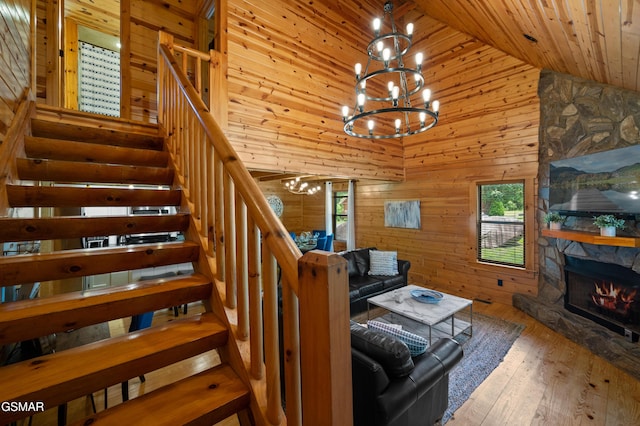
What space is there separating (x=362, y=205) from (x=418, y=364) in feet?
17.2

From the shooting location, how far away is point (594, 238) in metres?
3.02

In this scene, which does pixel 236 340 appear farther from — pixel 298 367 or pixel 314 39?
pixel 314 39

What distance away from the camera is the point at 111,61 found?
497 centimetres

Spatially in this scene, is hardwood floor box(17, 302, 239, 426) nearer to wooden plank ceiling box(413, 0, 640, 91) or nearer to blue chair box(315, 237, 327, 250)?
blue chair box(315, 237, 327, 250)

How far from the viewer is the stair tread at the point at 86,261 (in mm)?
1241

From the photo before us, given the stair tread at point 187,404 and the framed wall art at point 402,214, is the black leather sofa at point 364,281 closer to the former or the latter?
the framed wall art at point 402,214

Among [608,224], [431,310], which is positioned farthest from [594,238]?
[431,310]

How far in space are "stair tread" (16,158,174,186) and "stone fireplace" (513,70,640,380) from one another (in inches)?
185

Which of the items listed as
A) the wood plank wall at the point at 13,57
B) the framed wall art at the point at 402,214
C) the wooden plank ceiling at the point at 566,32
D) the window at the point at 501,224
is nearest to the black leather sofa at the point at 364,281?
the framed wall art at the point at 402,214

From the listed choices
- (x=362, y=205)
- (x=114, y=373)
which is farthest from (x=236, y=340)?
(x=362, y=205)

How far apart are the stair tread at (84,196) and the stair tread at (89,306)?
710mm

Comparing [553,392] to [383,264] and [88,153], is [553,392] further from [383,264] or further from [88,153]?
[88,153]

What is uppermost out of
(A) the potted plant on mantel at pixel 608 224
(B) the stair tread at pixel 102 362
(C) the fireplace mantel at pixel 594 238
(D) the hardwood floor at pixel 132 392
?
(A) the potted plant on mantel at pixel 608 224

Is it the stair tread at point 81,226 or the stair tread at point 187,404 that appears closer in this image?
the stair tread at point 187,404
